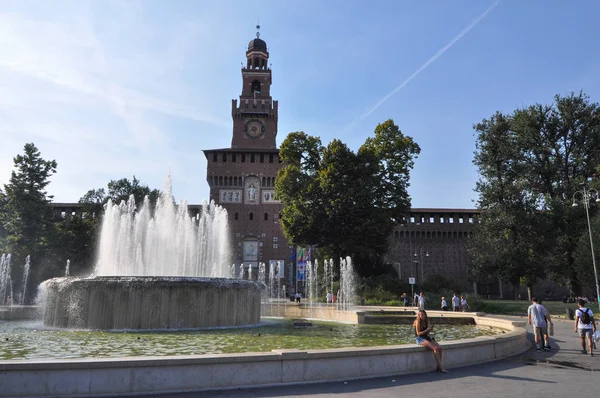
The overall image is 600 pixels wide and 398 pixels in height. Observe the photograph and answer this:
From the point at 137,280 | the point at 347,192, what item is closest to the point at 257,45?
the point at 347,192

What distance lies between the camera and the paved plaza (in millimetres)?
5883

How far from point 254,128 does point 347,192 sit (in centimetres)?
2811

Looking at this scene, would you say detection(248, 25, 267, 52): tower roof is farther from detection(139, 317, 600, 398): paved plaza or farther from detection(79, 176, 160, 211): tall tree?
detection(139, 317, 600, 398): paved plaza

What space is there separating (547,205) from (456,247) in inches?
1002

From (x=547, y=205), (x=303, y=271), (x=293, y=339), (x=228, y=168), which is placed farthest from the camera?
(x=228, y=168)

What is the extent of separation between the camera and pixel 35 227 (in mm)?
35750

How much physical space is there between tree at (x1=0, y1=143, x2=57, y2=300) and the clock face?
25.1 m

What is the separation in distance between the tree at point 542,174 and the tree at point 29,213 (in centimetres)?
3382

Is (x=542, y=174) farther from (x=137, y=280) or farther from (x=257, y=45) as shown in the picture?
(x=257, y=45)

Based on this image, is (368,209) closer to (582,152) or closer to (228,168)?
(582,152)

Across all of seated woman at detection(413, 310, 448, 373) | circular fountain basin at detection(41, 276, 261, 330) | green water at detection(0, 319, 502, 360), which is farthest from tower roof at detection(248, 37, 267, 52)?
seated woman at detection(413, 310, 448, 373)

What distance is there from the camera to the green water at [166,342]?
886 centimetres

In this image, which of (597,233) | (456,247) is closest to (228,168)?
(456,247)

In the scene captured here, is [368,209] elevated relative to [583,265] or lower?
elevated
